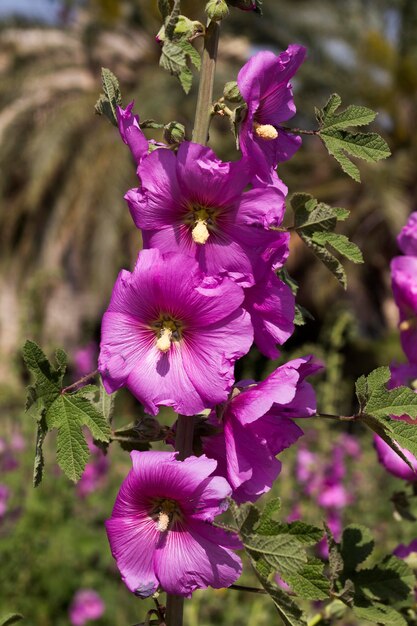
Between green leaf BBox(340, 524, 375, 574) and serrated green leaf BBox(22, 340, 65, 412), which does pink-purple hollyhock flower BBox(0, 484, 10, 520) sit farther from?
serrated green leaf BBox(22, 340, 65, 412)

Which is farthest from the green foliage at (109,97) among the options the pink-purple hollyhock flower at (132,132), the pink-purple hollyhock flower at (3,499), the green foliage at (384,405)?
the pink-purple hollyhock flower at (3,499)

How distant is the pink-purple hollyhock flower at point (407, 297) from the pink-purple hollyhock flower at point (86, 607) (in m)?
3.68

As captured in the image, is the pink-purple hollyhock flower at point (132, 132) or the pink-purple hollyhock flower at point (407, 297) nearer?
the pink-purple hollyhock flower at point (132, 132)

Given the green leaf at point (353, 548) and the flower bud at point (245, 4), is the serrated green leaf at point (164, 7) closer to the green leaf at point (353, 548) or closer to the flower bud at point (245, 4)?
the flower bud at point (245, 4)

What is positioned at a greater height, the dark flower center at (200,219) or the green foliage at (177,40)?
the green foliage at (177,40)

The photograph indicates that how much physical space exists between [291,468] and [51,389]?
3824 millimetres

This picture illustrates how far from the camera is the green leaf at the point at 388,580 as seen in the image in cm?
135

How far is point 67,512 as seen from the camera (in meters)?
5.34

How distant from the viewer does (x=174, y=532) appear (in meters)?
1.12

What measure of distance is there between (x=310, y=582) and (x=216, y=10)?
2.54ft

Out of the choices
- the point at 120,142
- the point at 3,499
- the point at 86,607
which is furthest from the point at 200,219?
the point at 120,142

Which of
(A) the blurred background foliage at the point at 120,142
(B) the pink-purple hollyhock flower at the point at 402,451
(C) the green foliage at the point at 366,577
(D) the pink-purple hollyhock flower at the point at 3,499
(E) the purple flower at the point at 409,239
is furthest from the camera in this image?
(A) the blurred background foliage at the point at 120,142

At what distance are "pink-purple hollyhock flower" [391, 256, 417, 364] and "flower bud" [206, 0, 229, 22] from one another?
24.3 inches

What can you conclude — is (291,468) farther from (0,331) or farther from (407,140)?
(0,331)
